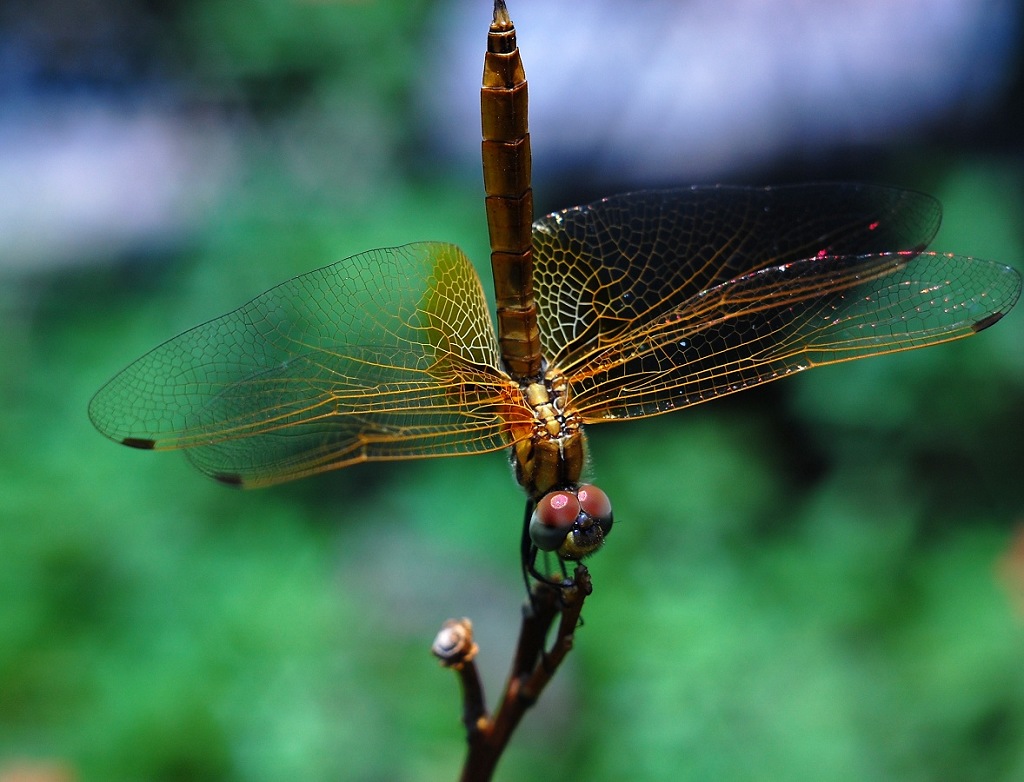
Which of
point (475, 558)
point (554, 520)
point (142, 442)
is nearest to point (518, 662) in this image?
point (554, 520)

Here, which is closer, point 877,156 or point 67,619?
point 67,619

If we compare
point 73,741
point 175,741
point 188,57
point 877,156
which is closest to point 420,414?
point 175,741

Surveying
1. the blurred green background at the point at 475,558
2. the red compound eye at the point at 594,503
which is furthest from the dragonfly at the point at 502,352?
the blurred green background at the point at 475,558

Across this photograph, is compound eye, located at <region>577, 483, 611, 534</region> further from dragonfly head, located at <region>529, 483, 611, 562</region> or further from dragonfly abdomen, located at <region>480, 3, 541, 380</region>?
dragonfly abdomen, located at <region>480, 3, 541, 380</region>

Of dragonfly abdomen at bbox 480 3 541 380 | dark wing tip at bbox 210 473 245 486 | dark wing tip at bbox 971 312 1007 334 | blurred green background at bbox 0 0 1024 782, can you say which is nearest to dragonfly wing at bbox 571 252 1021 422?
dark wing tip at bbox 971 312 1007 334

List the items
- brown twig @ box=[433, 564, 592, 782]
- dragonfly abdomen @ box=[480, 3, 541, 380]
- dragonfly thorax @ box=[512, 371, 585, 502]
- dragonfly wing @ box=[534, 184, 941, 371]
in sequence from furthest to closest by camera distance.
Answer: dragonfly wing @ box=[534, 184, 941, 371], dragonfly abdomen @ box=[480, 3, 541, 380], dragonfly thorax @ box=[512, 371, 585, 502], brown twig @ box=[433, 564, 592, 782]

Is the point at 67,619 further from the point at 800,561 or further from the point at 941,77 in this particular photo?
the point at 941,77
